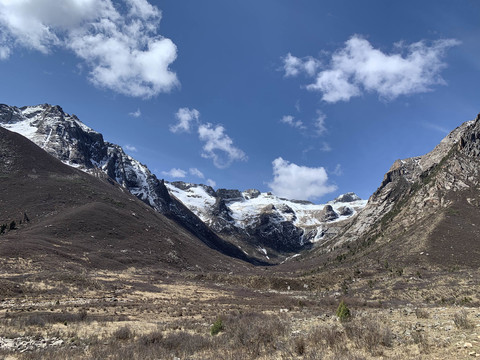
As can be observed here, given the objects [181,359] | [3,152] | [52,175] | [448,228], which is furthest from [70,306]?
[3,152]

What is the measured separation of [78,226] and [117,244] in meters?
12.5

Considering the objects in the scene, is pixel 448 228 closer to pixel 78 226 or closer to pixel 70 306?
pixel 70 306

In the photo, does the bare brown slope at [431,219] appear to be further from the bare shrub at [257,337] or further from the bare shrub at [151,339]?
the bare shrub at [151,339]

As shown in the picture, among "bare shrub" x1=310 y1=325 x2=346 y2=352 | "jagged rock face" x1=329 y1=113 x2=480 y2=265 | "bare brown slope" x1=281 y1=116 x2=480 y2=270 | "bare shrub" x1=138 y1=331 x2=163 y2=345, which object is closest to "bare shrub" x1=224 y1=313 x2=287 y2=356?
"bare shrub" x1=310 y1=325 x2=346 y2=352

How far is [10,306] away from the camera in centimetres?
2606

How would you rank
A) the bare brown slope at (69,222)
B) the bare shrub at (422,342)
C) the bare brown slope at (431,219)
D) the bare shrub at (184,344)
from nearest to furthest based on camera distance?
the bare shrub at (422,342) < the bare shrub at (184,344) < the bare brown slope at (69,222) < the bare brown slope at (431,219)

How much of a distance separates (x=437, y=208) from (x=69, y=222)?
4686 inches

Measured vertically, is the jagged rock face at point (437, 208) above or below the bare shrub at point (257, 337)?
above

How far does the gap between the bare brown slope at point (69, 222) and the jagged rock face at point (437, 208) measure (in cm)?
6805

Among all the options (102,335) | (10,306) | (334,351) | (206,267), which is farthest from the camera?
(206,267)

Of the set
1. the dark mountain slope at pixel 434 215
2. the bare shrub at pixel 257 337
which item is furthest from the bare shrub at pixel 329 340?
the dark mountain slope at pixel 434 215

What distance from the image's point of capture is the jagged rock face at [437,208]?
75.7 metres

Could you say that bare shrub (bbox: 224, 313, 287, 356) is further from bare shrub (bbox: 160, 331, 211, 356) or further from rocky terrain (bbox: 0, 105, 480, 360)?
bare shrub (bbox: 160, 331, 211, 356)

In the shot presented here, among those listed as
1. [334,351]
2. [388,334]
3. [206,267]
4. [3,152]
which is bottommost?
[206,267]
